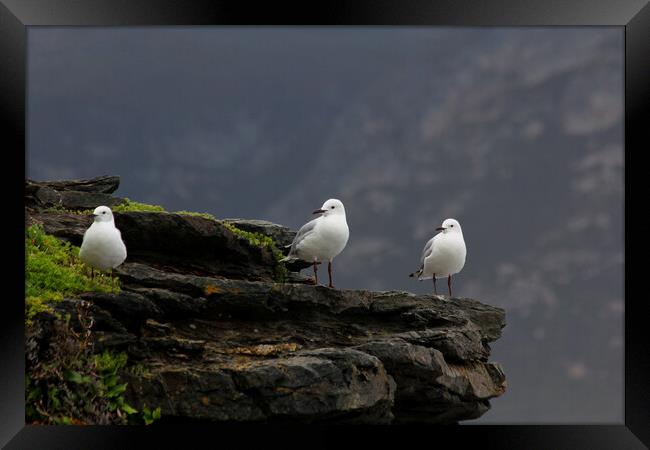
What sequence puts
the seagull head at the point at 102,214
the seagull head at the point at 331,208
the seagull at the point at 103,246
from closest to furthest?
1. the seagull at the point at 103,246
2. the seagull head at the point at 102,214
3. the seagull head at the point at 331,208

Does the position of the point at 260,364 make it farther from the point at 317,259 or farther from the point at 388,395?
the point at 317,259

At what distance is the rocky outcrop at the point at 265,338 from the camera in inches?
429

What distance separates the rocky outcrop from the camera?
10.9 m

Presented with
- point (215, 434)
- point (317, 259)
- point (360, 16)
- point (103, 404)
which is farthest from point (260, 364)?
point (360, 16)

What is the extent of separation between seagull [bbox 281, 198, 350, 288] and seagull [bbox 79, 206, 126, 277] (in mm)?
3522

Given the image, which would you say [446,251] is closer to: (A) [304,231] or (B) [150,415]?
(A) [304,231]

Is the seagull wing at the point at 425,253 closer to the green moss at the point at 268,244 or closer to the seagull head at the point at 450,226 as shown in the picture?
the seagull head at the point at 450,226

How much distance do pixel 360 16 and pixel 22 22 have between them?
4579 mm

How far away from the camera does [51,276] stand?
12141 mm

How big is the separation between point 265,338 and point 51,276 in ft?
12.6

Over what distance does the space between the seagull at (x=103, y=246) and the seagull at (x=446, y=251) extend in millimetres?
6237

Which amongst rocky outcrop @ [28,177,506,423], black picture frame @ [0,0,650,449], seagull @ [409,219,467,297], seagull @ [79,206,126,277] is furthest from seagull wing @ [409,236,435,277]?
seagull @ [79,206,126,277]

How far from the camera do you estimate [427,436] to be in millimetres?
9648

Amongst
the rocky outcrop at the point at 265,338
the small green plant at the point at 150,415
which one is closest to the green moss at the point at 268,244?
the rocky outcrop at the point at 265,338
